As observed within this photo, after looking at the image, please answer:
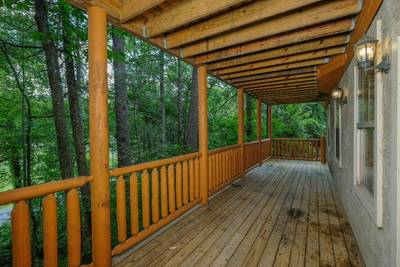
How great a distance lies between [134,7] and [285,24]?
5.49ft

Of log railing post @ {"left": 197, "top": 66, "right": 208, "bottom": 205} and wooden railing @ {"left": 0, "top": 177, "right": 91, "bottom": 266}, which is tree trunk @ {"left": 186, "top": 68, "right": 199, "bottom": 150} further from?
wooden railing @ {"left": 0, "top": 177, "right": 91, "bottom": 266}

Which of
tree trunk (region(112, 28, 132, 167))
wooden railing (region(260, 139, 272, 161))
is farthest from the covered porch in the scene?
wooden railing (region(260, 139, 272, 161))

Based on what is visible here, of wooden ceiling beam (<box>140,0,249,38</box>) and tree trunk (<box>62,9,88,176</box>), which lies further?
tree trunk (<box>62,9,88,176</box>)

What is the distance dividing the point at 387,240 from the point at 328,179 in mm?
4736

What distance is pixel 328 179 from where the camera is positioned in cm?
562

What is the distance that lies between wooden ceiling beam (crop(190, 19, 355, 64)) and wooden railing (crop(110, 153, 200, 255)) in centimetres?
171

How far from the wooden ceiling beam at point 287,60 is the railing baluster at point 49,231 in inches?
137

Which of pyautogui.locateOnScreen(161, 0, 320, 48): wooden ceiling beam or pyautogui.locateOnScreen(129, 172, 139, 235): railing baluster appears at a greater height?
pyautogui.locateOnScreen(161, 0, 320, 48): wooden ceiling beam

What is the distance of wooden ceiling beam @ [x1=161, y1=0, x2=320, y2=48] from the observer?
2049 mm

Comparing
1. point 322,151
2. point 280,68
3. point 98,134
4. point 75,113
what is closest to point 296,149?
point 322,151

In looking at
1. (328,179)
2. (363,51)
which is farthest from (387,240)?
(328,179)

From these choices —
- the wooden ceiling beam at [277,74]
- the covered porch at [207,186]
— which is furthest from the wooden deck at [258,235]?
the wooden ceiling beam at [277,74]

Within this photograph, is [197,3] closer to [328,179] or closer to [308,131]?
[328,179]

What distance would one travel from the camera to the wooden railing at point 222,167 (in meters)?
4.19
